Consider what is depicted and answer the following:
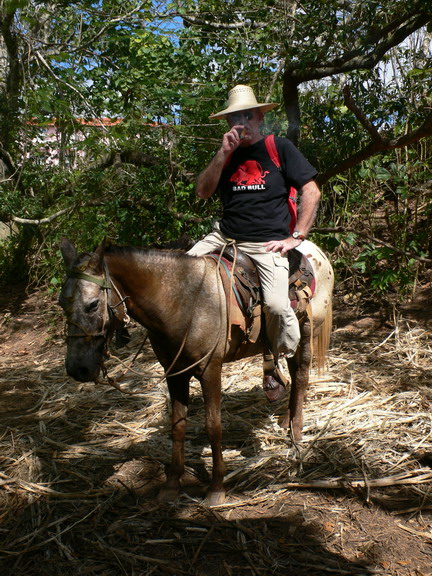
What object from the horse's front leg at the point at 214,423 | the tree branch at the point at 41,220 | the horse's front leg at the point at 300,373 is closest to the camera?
the horse's front leg at the point at 214,423

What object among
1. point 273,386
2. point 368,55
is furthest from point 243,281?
point 368,55

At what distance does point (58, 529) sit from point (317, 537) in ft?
5.42

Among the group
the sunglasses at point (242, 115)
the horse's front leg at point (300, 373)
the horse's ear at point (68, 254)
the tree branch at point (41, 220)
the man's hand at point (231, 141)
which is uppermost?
the sunglasses at point (242, 115)

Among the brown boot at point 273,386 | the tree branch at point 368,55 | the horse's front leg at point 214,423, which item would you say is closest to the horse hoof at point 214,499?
the horse's front leg at point 214,423

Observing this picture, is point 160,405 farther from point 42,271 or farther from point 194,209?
point 42,271

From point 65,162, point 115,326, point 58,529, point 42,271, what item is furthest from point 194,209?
point 58,529

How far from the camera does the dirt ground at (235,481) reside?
3029mm

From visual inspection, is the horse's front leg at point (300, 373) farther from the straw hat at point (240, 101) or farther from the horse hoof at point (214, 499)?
the straw hat at point (240, 101)

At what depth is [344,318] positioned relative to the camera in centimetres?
779

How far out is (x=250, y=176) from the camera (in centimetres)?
367

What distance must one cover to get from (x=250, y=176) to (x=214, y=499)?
7.53 feet

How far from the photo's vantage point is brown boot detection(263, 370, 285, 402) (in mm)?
3922

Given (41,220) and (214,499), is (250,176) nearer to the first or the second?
(214,499)

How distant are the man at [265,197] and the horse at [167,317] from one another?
1.05 feet
